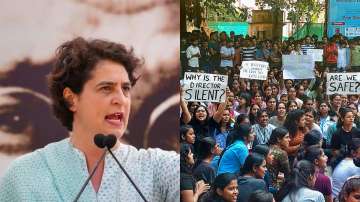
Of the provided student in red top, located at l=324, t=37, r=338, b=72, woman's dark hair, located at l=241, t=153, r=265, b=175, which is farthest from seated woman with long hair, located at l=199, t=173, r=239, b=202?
student in red top, located at l=324, t=37, r=338, b=72

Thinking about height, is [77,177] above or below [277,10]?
below

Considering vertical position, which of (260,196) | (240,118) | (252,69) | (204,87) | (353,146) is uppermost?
(252,69)

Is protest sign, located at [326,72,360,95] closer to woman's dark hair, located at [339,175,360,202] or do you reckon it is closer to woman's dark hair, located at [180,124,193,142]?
woman's dark hair, located at [339,175,360,202]

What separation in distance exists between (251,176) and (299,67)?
2.94ft

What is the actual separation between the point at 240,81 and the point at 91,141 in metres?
1.25

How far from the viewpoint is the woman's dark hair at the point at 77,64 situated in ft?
11.3

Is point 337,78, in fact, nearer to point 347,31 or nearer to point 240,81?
point 347,31

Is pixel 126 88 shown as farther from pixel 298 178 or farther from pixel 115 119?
pixel 298 178

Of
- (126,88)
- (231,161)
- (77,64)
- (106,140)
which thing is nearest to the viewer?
(106,140)

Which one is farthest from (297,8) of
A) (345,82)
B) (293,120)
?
(293,120)

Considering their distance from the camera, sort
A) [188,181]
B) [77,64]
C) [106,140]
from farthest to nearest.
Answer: [188,181], [77,64], [106,140]

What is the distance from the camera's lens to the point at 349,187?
4172 mm

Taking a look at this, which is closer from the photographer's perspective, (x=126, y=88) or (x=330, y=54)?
(x=126, y=88)

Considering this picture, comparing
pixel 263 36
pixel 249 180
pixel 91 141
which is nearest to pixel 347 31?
pixel 263 36
